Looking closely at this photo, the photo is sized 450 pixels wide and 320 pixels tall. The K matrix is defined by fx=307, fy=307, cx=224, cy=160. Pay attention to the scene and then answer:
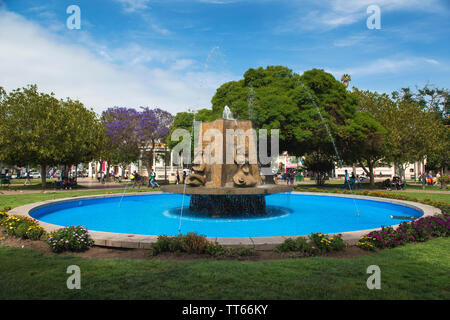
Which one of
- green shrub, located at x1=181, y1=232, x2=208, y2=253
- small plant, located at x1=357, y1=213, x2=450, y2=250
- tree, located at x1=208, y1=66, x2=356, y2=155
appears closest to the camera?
green shrub, located at x1=181, y1=232, x2=208, y2=253

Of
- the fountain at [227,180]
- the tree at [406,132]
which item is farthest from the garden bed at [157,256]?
the tree at [406,132]

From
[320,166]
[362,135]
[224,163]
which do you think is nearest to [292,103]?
[362,135]

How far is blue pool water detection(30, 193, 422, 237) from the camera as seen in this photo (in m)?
9.76

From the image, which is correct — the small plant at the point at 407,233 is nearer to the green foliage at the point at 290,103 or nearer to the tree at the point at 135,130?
the green foliage at the point at 290,103

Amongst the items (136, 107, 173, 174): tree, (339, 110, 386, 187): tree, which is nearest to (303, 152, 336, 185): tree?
(339, 110, 386, 187): tree

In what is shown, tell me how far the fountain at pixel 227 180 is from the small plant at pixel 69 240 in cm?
500

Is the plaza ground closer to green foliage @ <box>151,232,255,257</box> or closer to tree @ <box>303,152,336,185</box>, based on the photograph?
green foliage @ <box>151,232,255,257</box>

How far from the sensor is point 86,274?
5.17 m

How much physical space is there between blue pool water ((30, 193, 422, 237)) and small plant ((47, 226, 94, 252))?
2471mm

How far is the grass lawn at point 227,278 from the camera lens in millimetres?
4375

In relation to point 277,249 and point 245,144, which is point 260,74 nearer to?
point 245,144

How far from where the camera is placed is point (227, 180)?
42.8 feet

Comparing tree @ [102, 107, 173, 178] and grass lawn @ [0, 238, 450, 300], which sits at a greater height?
tree @ [102, 107, 173, 178]
